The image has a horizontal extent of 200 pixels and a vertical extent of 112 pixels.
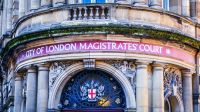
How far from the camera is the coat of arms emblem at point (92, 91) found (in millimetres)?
24562

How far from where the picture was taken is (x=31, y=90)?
25.2m

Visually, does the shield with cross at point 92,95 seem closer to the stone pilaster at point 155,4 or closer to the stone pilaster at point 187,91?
the stone pilaster at point 187,91

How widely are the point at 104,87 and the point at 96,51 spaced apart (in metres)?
1.65

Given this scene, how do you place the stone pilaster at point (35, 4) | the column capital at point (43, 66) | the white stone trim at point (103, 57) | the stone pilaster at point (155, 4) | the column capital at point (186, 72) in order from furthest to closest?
the stone pilaster at point (35, 4) < the column capital at point (186, 72) < the stone pilaster at point (155, 4) < the column capital at point (43, 66) < the white stone trim at point (103, 57)

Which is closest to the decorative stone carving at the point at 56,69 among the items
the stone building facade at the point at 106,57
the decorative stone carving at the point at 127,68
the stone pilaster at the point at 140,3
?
the stone building facade at the point at 106,57

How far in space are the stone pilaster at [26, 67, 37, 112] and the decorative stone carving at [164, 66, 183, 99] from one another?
18.2ft

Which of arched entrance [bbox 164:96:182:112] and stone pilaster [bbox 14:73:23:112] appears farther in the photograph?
stone pilaster [bbox 14:73:23:112]

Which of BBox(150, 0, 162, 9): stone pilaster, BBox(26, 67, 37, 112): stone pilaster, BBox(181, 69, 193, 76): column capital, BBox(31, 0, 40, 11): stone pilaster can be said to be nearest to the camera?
BBox(26, 67, 37, 112): stone pilaster

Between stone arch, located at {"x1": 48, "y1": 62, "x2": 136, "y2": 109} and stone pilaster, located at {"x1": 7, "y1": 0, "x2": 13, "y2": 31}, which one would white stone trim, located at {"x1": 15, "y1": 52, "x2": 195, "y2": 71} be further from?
stone pilaster, located at {"x1": 7, "y1": 0, "x2": 13, "y2": 31}

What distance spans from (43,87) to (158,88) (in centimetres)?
477

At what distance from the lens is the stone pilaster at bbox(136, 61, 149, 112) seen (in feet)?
78.3

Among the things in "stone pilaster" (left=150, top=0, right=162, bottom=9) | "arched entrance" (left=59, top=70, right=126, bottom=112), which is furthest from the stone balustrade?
"arched entrance" (left=59, top=70, right=126, bottom=112)

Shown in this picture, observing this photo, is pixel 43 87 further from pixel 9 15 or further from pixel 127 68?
pixel 9 15

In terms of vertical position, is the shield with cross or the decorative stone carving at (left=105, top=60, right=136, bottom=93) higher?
the decorative stone carving at (left=105, top=60, right=136, bottom=93)
